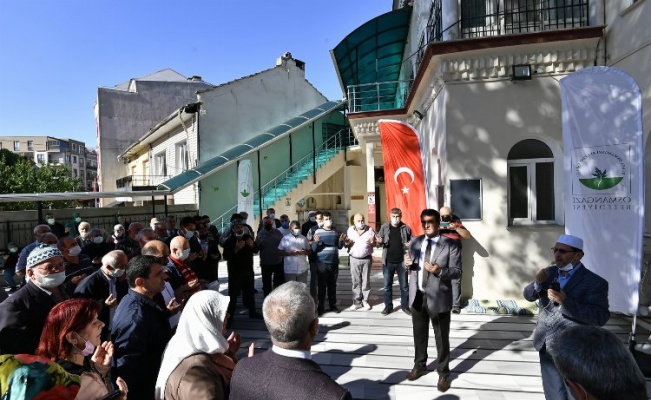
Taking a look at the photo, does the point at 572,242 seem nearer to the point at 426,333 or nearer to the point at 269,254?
the point at 426,333

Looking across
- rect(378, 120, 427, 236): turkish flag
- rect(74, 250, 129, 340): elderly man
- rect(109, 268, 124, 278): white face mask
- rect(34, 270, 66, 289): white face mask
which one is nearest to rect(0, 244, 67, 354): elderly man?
→ rect(34, 270, 66, 289): white face mask

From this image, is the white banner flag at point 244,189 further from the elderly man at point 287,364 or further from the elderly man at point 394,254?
the elderly man at point 287,364

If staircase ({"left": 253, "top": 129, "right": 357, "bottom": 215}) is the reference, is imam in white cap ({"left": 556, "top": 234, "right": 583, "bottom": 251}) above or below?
below

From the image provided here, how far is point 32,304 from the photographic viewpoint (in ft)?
9.30

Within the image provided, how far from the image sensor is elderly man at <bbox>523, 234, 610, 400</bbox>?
2.86m

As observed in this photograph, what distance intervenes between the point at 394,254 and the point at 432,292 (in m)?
2.47

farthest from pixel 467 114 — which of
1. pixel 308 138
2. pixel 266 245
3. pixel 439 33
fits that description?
pixel 308 138

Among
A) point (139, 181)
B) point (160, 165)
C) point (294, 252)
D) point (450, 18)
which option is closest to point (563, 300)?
point (294, 252)

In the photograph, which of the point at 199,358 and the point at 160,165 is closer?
the point at 199,358

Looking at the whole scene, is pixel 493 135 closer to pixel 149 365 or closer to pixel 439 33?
pixel 439 33

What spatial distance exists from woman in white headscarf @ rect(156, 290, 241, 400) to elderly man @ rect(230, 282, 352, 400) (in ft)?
0.87

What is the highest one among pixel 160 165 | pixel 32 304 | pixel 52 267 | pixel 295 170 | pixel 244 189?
pixel 160 165

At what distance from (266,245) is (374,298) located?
2471 mm

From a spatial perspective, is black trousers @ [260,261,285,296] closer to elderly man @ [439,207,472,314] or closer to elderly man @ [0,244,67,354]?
elderly man @ [439,207,472,314]
